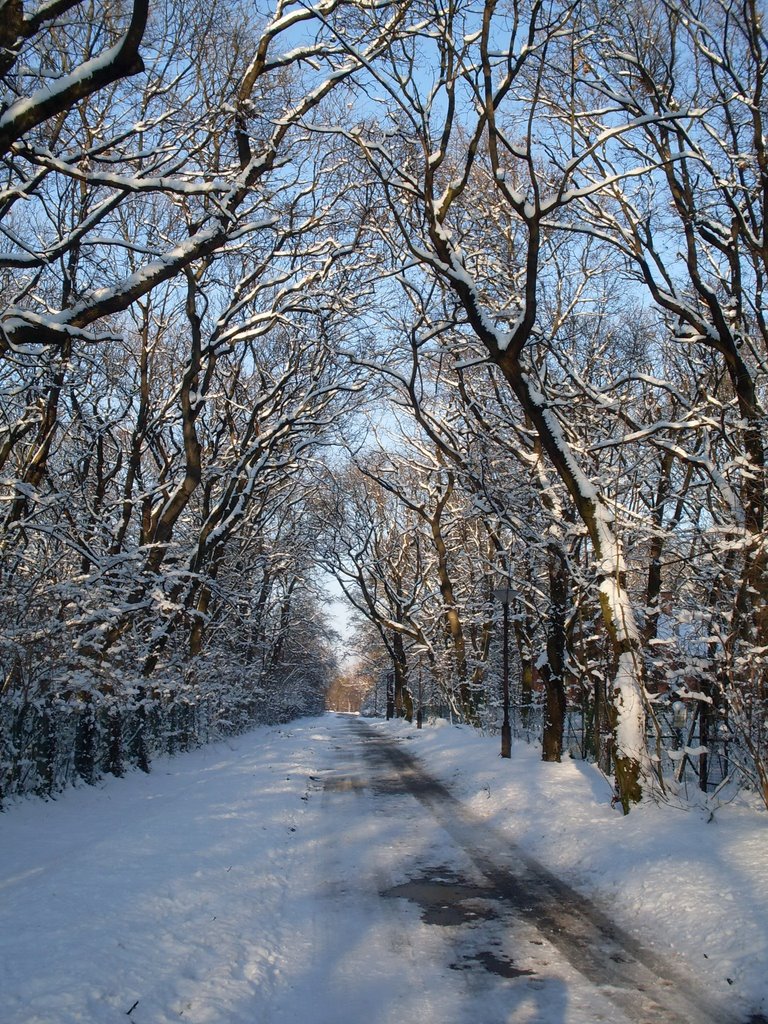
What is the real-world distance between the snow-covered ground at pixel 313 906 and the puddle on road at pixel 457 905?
102 millimetres

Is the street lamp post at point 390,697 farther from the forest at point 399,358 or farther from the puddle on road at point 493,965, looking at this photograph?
the puddle on road at point 493,965

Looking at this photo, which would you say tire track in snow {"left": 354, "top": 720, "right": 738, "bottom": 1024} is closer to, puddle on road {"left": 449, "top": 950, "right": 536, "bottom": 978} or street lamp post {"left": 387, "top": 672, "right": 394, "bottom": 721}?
puddle on road {"left": 449, "top": 950, "right": 536, "bottom": 978}

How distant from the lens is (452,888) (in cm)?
710

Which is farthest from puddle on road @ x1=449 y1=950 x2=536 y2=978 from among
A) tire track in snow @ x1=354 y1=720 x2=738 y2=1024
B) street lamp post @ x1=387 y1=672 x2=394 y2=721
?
street lamp post @ x1=387 y1=672 x2=394 y2=721

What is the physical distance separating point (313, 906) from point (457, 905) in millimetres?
1325

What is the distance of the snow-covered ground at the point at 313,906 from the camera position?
4395 millimetres

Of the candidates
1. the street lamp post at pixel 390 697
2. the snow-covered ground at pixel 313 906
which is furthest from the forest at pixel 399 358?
the street lamp post at pixel 390 697

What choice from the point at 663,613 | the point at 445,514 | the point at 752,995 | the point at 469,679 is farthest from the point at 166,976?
the point at 445,514

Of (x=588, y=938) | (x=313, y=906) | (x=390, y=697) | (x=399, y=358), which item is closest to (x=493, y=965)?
(x=588, y=938)

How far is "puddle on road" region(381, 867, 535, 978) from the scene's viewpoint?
5090 mm

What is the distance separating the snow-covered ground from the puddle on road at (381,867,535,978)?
0.10m

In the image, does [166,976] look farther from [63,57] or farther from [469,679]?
[469,679]

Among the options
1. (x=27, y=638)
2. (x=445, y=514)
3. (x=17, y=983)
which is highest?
(x=445, y=514)

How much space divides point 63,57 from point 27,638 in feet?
27.1
